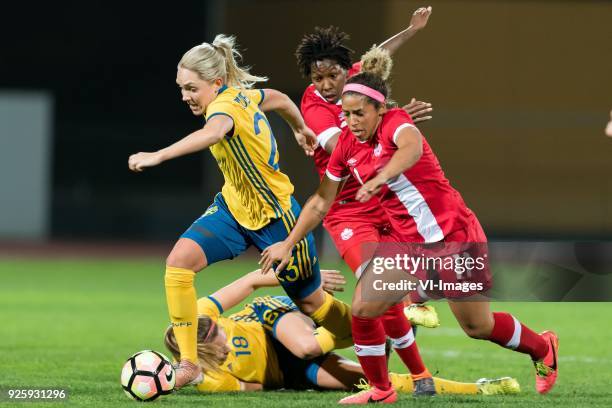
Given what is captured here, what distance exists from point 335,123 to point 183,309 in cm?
164

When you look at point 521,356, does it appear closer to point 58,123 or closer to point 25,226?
point 25,226

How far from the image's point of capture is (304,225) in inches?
241

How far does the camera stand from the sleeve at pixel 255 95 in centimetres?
675

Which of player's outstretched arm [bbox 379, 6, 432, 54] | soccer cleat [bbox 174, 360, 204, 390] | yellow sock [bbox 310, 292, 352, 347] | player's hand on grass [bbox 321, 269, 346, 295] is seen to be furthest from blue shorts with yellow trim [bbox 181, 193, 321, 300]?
player's outstretched arm [bbox 379, 6, 432, 54]

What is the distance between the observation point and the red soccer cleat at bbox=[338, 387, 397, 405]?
19.7ft

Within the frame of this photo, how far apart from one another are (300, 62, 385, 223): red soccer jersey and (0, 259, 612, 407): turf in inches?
45.1

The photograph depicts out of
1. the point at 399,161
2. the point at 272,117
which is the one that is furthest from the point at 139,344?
the point at 272,117

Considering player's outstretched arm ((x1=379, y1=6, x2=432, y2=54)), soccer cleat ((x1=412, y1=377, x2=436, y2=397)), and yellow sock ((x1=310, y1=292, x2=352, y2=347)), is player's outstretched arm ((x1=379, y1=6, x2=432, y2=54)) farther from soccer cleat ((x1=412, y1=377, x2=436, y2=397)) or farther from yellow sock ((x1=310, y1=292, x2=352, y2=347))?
soccer cleat ((x1=412, y1=377, x2=436, y2=397))

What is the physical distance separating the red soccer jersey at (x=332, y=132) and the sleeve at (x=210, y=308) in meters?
1.03

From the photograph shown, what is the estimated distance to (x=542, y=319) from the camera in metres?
11.1

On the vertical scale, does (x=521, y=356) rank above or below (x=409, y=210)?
below

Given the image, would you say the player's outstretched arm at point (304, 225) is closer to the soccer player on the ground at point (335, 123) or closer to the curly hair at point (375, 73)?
the curly hair at point (375, 73)

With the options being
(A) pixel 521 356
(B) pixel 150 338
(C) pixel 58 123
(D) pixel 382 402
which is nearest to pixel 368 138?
(D) pixel 382 402

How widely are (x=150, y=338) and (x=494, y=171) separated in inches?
545
